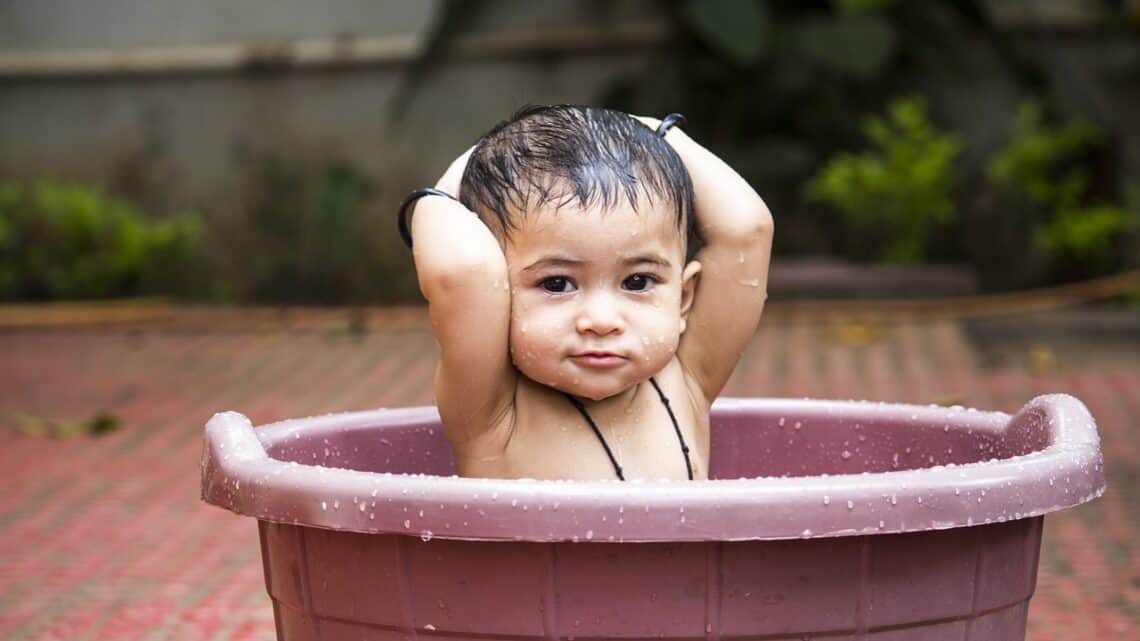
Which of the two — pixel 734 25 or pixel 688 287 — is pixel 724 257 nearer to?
pixel 688 287

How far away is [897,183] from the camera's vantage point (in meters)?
7.50

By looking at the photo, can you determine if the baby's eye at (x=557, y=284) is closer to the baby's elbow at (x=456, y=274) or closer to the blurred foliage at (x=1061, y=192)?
the baby's elbow at (x=456, y=274)

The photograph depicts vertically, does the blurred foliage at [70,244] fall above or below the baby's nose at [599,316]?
below

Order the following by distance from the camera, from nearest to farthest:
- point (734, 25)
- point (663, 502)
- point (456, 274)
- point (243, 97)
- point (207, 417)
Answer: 1. point (663, 502)
2. point (456, 274)
3. point (207, 417)
4. point (734, 25)
5. point (243, 97)

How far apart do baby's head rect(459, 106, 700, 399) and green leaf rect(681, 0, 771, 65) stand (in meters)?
5.62

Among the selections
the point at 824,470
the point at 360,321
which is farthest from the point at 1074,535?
the point at 360,321

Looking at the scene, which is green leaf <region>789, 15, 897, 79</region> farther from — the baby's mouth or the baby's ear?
the baby's mouth

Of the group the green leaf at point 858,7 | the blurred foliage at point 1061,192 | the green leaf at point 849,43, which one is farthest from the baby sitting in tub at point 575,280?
the blurred foliage at point 1061,192

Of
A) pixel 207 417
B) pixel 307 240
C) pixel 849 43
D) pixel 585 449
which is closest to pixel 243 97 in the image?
pixel 307 240

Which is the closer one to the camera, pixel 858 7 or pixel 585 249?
pixel 585 249

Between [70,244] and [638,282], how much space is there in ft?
21.8

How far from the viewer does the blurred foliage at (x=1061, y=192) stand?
7910mm

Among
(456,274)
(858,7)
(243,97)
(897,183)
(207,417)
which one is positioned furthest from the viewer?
(243,97)

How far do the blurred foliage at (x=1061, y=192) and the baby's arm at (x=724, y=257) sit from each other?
6258 mm
